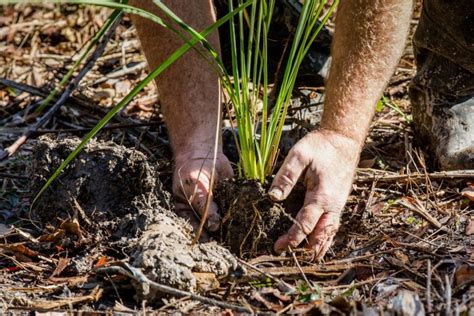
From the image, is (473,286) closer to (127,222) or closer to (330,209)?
(330,209)

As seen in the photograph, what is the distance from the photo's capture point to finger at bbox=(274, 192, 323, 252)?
150 cm

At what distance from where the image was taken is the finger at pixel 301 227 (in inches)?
59.2

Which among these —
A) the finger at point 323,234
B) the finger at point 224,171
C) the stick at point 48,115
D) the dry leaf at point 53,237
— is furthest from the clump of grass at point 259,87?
the stick at point 48,115

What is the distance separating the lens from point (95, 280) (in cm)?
138

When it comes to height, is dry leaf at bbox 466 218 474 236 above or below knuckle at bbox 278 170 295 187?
below

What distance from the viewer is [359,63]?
5.47 feet

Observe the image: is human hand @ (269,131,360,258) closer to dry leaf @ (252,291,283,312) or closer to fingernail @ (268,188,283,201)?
fingernail @ (268,188,283,201)

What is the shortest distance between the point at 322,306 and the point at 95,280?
0.48m

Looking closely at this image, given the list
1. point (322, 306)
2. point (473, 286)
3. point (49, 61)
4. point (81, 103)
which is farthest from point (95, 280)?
point (49, 61)

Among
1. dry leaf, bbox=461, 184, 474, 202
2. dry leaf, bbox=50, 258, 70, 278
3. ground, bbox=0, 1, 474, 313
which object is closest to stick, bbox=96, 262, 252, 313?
ground, bbox=0, 1, 474, 313

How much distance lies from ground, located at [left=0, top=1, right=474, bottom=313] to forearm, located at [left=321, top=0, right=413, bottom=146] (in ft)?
0.75

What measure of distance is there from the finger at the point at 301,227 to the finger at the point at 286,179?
6cm

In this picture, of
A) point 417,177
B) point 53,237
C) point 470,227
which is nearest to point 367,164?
point 417,177

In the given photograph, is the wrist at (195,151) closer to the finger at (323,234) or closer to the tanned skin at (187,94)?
the tanned skin at (187,94)
